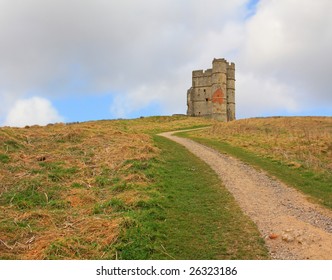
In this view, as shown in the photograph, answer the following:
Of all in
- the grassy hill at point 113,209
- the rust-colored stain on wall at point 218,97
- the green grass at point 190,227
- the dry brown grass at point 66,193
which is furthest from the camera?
the rust-colored stain on wall at point 218,97

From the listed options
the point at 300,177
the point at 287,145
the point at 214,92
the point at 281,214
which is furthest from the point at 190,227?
the point at 214,92

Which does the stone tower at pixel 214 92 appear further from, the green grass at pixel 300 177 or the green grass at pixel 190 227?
the green grass at pixel 190 227

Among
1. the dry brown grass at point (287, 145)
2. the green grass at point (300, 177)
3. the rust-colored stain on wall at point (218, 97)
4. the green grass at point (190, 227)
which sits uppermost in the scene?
the rust-colored stain on wall at point (218, 97)

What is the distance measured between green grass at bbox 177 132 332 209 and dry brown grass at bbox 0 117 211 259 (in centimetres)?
580

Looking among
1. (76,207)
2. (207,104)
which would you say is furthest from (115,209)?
(207,104)

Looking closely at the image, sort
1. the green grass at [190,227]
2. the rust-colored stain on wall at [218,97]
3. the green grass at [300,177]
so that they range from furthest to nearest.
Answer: the rust-colored stain on wall at [218,97]
the green grass at [300,177]
the green grass at [190,227]

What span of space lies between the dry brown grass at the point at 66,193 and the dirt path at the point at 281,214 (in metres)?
3.64

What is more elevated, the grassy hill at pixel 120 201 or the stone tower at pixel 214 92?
the stone tower at pixel 214 92

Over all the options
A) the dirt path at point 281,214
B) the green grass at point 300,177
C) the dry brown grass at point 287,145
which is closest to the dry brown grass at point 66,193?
the dirt path at point 281,214

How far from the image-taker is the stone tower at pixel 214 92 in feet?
226

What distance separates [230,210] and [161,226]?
2736 millimetres

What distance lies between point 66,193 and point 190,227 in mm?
5193

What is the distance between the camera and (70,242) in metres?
8.80

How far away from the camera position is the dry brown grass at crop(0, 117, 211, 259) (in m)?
8.86
